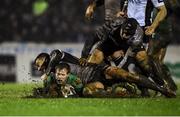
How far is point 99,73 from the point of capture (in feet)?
34.7

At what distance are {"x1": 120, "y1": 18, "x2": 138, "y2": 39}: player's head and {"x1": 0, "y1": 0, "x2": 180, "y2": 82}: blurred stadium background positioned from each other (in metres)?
9.85

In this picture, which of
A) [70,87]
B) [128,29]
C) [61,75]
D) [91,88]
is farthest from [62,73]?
[128,29]

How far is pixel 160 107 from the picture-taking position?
884cm

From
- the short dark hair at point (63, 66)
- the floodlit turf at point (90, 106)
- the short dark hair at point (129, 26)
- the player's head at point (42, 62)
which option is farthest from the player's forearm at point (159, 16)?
the player's head at point (42, 62)

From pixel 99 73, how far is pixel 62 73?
0.57 metres

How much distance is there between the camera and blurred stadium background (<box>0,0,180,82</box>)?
2050 centimetres

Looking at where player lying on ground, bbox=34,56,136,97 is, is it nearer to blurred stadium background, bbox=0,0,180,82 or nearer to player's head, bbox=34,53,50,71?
player's head, bbox=34,53,50,71

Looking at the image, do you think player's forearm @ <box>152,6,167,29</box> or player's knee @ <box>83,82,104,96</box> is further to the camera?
player's forearm @ <box>152,6,167,29</box>

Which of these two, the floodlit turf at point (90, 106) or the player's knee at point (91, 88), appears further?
the player's knee at point (91, 88)

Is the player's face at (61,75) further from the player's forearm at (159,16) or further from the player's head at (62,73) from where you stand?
the player's forearm at (159,16)

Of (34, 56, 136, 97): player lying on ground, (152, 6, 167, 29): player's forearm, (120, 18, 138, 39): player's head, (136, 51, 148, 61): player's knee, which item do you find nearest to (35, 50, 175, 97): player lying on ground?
(34, 56, 136, 97): player lying on ground

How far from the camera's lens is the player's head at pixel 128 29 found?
1041cm

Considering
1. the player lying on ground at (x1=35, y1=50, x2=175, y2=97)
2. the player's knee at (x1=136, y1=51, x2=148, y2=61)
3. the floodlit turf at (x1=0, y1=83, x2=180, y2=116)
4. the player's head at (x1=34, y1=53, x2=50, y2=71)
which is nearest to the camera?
the floodlit turf at (x1=0, y1=83, x2=180, y2=116)

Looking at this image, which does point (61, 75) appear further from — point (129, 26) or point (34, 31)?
point (34, 31)
